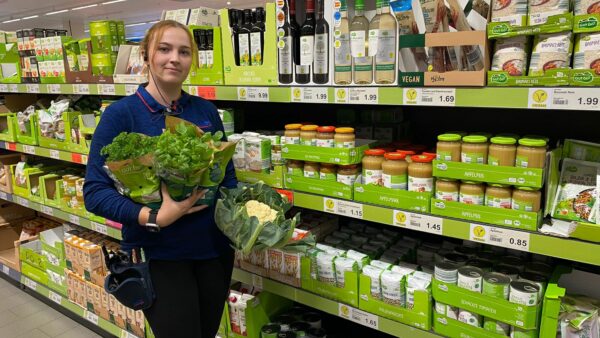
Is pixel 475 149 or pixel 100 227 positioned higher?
pixel 475 149

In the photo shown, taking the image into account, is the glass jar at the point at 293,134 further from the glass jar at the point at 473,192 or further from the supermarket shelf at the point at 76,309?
the supermarket shelf at the point at 76,309

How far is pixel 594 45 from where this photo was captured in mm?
1267

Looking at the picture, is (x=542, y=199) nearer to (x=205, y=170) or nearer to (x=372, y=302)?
(x=372, y=302)

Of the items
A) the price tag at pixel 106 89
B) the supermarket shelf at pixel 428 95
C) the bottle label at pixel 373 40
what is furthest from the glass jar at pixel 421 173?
the price tag at pixel 106 89

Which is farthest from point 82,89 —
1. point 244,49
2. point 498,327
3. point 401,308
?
point 498,327

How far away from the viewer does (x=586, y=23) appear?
1267 mm

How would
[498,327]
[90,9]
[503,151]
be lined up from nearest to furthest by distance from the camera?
[503,151] → [498,327] → [90,9]

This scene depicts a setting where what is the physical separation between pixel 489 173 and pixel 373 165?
1.54 feet

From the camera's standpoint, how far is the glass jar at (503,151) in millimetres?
1472

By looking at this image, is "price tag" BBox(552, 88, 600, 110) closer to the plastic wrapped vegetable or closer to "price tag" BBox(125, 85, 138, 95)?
the plastic wrapped vegetable

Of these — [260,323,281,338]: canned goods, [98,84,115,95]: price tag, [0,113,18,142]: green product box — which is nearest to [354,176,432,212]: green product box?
[260,323,281,338]: canned goods

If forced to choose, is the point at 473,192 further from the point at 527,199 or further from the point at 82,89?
the point at 82,89

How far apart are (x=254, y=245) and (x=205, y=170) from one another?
371mm

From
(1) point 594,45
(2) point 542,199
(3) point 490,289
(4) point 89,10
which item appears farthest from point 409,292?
(4) point 89,10
